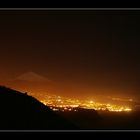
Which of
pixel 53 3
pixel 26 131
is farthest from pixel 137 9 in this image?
pixel 26 131

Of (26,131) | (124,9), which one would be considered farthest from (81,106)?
(124,9)

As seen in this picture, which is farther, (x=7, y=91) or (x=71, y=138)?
(x=7, y=91)

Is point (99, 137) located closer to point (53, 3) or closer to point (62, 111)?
point (62, 111)

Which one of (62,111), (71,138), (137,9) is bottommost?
(71,138)

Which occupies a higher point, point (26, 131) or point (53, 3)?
point (53, 3)

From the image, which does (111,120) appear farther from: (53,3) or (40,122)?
(53,3)

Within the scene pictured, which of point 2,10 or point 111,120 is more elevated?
point 2,10
